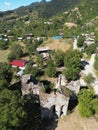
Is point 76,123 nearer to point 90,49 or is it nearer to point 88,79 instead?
point 88,79

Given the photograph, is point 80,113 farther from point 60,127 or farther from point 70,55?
point 70,55

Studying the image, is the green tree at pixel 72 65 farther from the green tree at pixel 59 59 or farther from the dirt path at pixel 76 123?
the dirt path at pixel 76 123

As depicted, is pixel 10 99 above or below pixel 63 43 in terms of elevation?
above

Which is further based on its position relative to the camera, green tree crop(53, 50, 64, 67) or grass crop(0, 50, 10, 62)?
grass crop(0, 50, 10, 62)

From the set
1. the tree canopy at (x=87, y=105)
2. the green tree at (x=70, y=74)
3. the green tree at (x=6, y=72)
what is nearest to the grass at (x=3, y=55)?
the green tree at (x=6, y=72)

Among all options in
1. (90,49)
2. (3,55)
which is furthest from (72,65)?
(3,55)

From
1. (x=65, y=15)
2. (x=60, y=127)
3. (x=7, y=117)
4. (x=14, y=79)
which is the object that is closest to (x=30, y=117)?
(x=60, y=127)

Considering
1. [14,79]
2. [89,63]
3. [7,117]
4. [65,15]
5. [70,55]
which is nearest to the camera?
[7,117]

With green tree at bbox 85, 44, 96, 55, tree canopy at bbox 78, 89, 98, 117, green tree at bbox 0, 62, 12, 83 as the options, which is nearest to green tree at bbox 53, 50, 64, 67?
green tree at bbox 85, 44, 96, 55

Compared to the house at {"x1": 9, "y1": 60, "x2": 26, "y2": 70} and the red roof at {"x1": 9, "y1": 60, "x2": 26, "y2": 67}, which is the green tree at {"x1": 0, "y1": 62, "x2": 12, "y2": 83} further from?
the red roof at {"x1": 9, "y1": 60, "x2": 26, "y2": 67}
